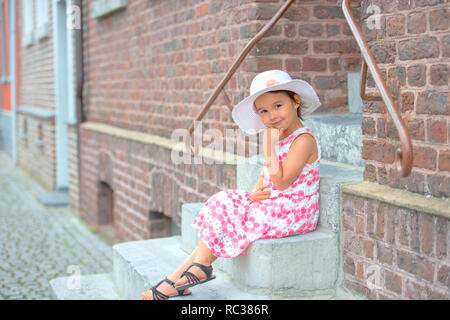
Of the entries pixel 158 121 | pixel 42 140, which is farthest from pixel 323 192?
pixel 42 140

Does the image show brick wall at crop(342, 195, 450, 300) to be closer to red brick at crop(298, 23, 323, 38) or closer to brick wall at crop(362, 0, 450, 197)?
brick wall at crop(362, 0, 450, 197)

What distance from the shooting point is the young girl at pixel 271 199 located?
9.66ft

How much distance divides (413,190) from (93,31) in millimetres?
5862

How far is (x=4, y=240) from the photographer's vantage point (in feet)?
22.1

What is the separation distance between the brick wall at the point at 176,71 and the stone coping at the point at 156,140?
7 centimetres

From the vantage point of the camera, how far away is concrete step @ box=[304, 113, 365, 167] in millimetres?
3404

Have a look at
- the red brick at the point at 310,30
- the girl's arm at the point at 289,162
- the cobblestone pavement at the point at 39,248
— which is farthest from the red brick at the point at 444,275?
the cobblestone pavement at the point at 39,248

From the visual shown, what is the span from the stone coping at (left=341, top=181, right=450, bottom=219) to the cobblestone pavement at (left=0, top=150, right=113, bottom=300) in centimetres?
304

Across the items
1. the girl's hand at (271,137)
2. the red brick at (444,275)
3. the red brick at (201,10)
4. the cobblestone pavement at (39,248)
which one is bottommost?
the cobblestone pavement at (39,248)

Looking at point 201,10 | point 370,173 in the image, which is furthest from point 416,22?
point 201,10

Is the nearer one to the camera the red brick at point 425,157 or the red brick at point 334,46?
the red brick at point 425,157

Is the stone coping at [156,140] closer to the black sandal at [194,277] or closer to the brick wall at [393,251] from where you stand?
the black sandal at [194,277]

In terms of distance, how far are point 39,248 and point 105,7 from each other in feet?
9.19

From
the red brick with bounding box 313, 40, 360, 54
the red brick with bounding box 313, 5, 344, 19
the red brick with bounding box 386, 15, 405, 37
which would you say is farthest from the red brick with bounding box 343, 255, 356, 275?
the red brick with bounding box 313, 5, 344, 19
